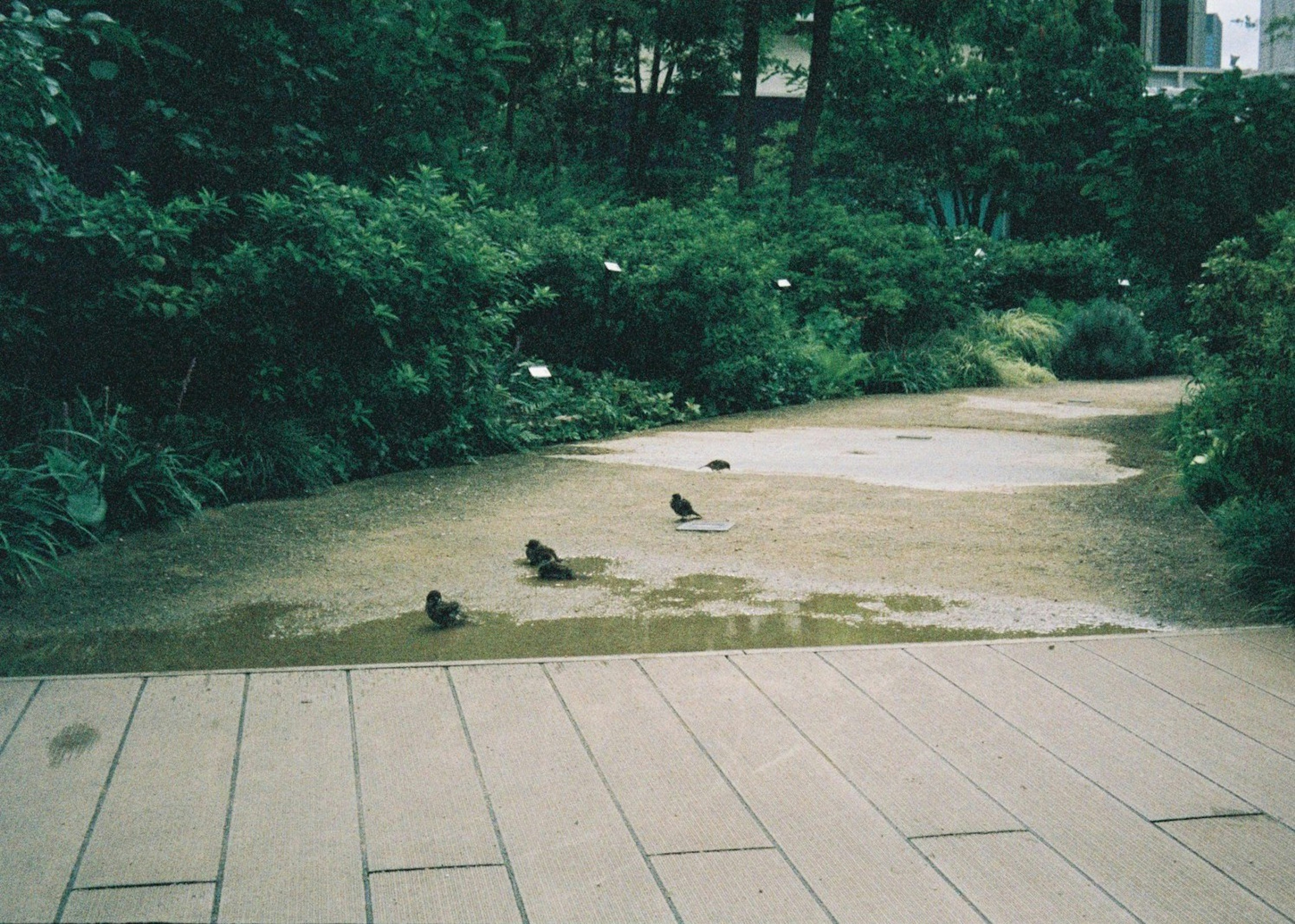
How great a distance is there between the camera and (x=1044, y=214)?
29.0 meters

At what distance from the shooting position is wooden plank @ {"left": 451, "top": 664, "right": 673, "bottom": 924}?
112 inches

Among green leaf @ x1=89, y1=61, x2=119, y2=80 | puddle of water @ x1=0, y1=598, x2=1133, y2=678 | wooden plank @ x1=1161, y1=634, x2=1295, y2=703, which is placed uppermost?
green leaf @ x1=89, y1=61, x2=119, y2=80

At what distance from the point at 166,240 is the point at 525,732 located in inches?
190

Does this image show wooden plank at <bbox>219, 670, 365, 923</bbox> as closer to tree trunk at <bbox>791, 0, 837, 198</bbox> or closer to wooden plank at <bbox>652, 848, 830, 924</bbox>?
wooden plank at <bbox>652, 848, 830, 924</bbox>

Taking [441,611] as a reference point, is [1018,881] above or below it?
below

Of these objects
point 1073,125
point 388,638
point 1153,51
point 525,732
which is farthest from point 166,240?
point 1153,51

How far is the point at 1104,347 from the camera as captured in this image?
16.8 metres

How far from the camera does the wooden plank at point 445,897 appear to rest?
2.75m

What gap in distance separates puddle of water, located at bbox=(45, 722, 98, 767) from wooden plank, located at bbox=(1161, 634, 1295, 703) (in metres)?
3.47

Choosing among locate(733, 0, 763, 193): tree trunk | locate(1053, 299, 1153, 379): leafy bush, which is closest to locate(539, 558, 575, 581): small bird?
locate(1053, 299, 1153, 379): leafy bush

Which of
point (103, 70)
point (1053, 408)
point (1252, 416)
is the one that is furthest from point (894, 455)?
point (103, 70)

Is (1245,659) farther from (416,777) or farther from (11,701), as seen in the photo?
(11,701)

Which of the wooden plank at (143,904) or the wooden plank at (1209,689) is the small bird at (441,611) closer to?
the wooden plank at (143,904)

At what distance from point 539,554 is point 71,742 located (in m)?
2.45
